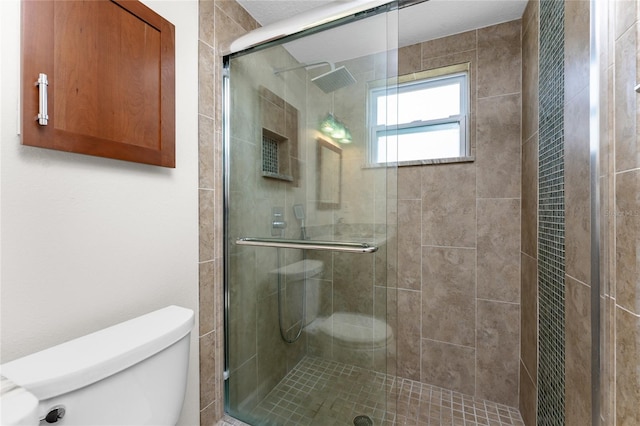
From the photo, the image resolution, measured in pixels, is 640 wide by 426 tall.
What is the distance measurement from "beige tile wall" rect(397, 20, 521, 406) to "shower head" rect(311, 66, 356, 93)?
906mm

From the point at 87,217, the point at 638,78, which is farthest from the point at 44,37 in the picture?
the point at 638,78

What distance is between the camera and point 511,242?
1.66 meters

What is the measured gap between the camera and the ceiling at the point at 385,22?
115cm

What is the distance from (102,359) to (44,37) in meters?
0.88

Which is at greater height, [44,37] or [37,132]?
[44,37]

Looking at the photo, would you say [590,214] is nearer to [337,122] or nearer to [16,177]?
[337,122]

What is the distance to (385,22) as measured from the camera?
1.10 metres

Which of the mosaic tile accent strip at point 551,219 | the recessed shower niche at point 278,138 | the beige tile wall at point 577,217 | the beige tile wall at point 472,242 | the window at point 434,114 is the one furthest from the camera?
the window at point 434,114

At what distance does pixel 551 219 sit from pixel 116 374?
164 cm

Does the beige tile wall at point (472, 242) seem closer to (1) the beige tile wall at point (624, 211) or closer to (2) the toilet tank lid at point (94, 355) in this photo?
(1) the beige tile wall at point (624, 211)

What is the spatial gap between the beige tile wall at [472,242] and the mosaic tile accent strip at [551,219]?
36 cm

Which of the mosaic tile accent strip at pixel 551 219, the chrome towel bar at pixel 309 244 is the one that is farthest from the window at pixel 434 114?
the chrome towel bar at pixel 309 244

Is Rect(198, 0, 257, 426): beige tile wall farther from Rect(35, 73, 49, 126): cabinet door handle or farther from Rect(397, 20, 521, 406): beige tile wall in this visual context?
Rect(397, 20, 521, 406): beige tile wall

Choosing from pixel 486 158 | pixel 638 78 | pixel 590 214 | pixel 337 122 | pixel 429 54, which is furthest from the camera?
pixel 429 54
